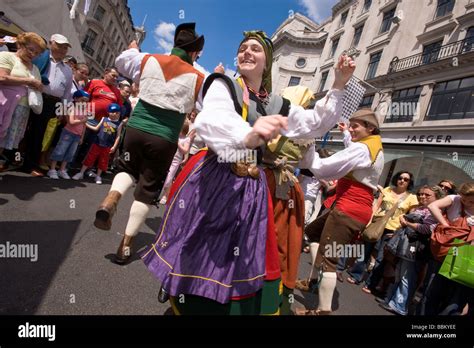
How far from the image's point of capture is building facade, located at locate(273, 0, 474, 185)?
12.9 m

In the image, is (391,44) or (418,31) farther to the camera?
(391,44)

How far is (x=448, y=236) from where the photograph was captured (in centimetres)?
331

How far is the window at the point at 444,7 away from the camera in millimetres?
16308

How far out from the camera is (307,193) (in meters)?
5.49

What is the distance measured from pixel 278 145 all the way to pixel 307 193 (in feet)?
12.6

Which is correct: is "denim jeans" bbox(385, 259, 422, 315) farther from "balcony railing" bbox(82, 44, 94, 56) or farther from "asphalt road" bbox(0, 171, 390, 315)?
"balcony railing" bbox(82, 44, 94, 56)

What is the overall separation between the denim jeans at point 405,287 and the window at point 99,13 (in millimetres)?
52690

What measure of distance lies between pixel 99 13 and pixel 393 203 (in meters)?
53.1

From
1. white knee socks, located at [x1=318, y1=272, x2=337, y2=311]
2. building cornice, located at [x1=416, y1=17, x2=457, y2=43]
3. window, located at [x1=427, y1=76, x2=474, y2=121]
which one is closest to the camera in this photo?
Result: white knee socks, located at [x1=318, y1=272, x2=337, y2=311]

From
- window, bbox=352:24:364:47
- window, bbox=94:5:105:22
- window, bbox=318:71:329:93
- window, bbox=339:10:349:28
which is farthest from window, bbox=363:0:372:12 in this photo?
window, bbox=94:5:105:22

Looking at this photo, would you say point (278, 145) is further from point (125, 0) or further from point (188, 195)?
point (125, 0)

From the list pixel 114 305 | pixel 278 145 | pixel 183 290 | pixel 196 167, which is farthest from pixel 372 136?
pixel 114 305

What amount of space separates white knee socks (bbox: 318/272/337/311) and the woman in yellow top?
7.65 ft

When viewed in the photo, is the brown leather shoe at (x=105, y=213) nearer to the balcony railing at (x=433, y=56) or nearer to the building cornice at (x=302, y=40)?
the balcony railing at (x=433, y=56)
